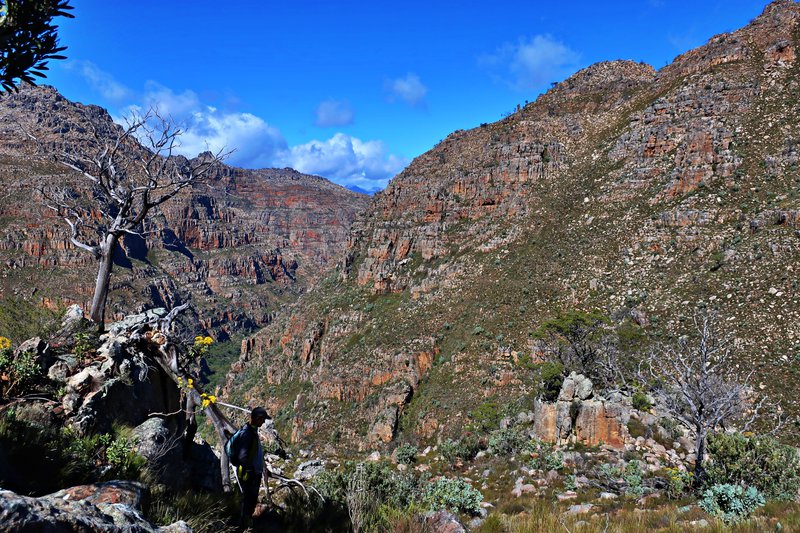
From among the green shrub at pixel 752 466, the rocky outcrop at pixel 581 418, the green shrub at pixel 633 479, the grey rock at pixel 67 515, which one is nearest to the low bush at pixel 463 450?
the rocky outcrop at pixel 581 418

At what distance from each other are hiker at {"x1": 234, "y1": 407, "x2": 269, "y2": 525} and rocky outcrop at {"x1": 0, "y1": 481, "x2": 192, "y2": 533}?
6.95ft

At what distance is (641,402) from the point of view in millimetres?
18500

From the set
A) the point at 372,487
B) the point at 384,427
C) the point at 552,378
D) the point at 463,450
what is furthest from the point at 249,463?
the point at 384,427

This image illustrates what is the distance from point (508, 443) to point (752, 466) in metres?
9.93

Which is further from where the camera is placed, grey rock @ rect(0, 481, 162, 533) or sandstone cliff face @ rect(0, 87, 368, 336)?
sandstone cliff face @ rect(0, 87, 368, 336)

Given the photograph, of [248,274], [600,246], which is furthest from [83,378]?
[248,274]

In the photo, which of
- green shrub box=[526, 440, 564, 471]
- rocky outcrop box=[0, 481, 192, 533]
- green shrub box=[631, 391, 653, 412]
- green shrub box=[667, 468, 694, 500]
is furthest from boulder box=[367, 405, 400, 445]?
rocky outcrop box=[0, 481, 192, 533]

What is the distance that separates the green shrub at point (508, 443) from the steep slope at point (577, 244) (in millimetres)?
11678

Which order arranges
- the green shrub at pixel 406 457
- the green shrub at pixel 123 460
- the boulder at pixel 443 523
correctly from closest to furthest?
1. the boulder at pixel 443 523
2. the green shrub at pixel 123 460
3. the green shrub at pixel 406 457

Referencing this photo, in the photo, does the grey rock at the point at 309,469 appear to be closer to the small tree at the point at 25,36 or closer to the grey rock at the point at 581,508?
the grey rock at the point at 581,508

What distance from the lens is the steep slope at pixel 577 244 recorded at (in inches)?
1177

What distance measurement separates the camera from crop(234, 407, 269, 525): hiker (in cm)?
584

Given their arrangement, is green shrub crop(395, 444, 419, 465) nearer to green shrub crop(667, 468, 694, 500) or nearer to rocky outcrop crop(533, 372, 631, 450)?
rocky outcrop crop(533, 372, 631, 450)

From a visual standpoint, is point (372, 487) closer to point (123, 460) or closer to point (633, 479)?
point (123, 460)
